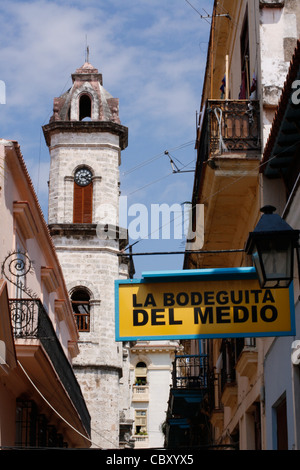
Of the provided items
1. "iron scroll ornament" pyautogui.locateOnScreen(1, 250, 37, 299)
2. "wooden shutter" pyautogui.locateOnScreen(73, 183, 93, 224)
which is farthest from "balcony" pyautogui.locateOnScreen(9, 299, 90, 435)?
"wooden shutter" pyautogui.locateOnScreen(73, 183, 93, 224)

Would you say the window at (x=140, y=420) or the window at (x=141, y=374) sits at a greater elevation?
the window at (x=141, y=374)

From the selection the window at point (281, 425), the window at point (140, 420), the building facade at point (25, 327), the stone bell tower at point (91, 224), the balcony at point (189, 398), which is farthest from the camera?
the window at point (140, 420)

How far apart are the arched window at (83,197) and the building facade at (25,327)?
→ 15.9 meters

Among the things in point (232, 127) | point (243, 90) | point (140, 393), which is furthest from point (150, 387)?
point (232, 127)

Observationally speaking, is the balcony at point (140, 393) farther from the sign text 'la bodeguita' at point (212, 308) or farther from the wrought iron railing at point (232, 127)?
the sign text 'la bodeguita' at point (212, 308)

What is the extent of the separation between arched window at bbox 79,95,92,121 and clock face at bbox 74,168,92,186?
260 cm

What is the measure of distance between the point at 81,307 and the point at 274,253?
2767 centimetres

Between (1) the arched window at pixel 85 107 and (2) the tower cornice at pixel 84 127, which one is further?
(1) the arched window at pixel 85 107

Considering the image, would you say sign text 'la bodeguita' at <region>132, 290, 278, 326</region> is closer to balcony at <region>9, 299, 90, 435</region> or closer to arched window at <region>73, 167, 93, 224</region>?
balcony at <region>9, 299, 90, 435</region>

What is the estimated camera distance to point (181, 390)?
20547 millimetres

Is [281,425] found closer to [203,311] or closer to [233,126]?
[203,311]

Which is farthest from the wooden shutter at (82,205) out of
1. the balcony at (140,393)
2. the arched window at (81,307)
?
the balcony at (140,393)

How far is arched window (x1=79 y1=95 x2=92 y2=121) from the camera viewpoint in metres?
37.1

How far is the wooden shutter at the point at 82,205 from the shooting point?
115 ft
